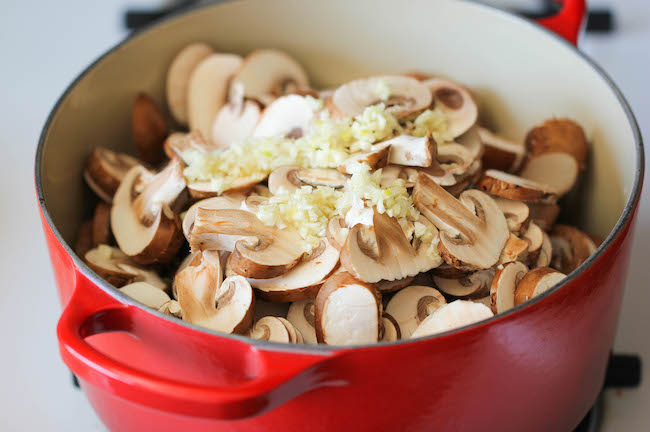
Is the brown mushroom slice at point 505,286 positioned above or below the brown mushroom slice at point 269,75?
below

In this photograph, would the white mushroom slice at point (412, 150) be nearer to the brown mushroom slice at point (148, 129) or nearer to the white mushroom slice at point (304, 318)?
the white mushroom slice at point (304, 318)

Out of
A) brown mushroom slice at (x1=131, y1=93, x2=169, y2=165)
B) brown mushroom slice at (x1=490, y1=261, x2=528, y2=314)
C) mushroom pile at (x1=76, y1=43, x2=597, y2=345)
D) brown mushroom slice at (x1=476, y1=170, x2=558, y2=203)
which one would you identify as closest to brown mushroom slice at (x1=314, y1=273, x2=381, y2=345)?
mushroom pile at (x1=76, y1=43, x2=597, y2=345)

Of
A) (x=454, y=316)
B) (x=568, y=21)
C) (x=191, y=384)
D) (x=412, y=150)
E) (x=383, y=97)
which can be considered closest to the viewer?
(x=191, y=384)

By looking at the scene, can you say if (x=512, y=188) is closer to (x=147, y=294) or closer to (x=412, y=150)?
(x=412, y=150)

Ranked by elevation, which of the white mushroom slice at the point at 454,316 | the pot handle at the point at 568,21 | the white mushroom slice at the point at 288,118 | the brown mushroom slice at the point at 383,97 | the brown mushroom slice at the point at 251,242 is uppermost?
the pot handle at the point at 568,21

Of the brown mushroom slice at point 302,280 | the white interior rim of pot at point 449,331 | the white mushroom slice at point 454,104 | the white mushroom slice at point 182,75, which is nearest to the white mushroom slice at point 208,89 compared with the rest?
the white mushroom slice at point 182,75

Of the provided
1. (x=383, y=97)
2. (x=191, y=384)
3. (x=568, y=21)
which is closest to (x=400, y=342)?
(x=191, y=384)

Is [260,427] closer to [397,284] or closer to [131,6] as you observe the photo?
[397,284]
